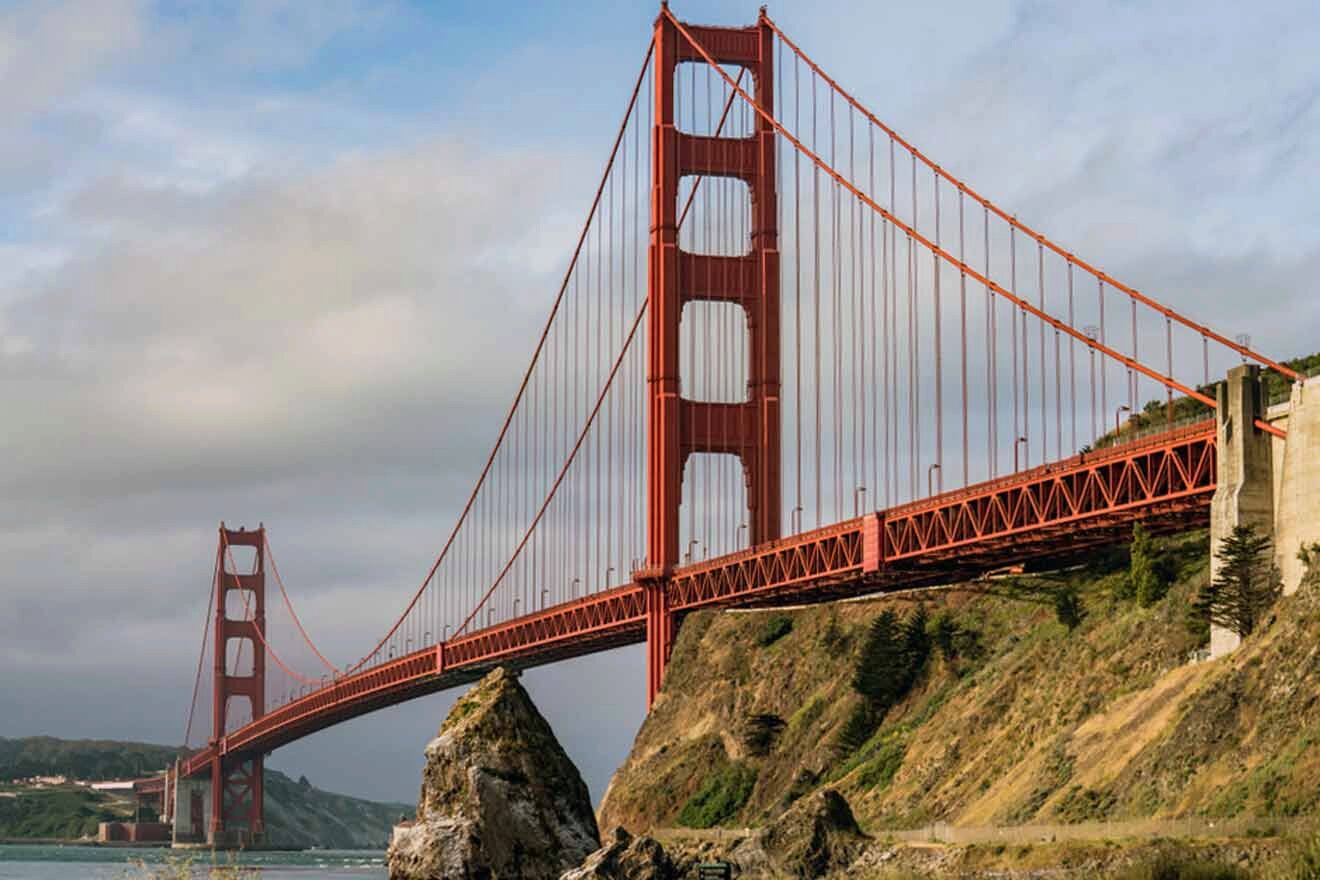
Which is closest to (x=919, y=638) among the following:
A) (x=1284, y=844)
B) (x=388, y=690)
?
(x=1284, y=844)

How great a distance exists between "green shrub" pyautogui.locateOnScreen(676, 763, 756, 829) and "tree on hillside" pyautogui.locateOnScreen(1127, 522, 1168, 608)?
77.1 feet

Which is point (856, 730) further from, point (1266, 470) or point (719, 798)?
point (1266, 470)

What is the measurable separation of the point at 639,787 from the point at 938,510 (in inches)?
870

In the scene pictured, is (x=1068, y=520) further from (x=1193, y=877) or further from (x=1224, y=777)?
(x=1193, y=877)

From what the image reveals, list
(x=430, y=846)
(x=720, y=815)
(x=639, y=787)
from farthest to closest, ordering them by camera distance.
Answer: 1. (x=639, y=787)
2. (x=720, y=815)
3. (x=430, y=846)

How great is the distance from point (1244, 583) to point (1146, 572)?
7295 millimetres

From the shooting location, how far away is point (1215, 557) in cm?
5966

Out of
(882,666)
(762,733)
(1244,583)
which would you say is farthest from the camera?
(762,733)

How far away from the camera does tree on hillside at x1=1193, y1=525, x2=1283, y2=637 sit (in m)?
58.4

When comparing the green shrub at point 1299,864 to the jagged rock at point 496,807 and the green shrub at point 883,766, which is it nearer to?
the jagged rock at point 496,807

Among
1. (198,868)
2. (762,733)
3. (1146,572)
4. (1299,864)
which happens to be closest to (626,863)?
(1299,864)

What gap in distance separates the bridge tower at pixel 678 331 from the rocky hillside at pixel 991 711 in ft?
13.9

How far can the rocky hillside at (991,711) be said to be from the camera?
54031mm

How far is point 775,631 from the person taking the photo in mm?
93812
